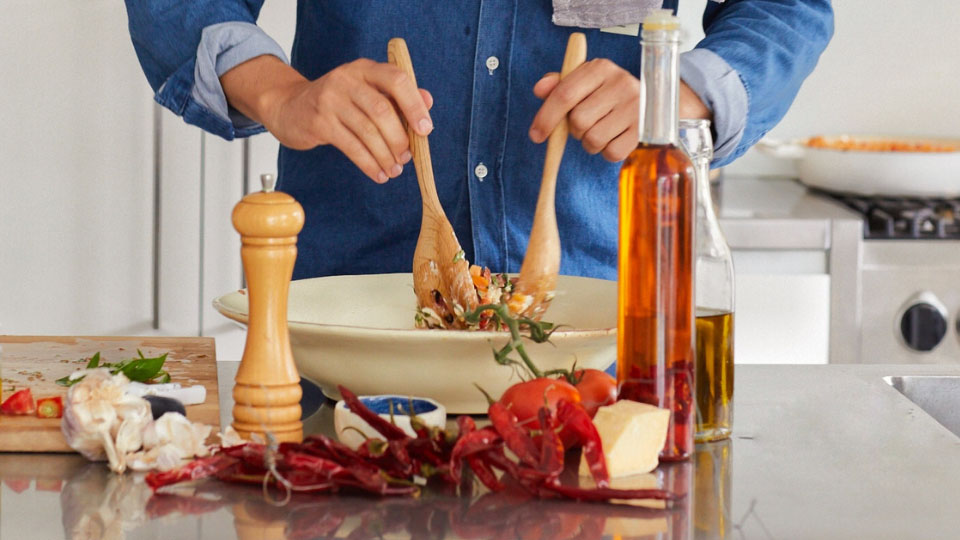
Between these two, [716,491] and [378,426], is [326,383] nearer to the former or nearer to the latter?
[378,426]

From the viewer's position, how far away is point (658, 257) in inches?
29.2

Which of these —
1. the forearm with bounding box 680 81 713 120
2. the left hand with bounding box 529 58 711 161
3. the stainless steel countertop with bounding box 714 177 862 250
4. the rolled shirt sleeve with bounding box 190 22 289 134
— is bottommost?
the stainless steel countertop with bounding box 714 177 862 250

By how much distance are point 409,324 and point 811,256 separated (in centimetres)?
139

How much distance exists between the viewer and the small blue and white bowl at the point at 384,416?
749 mm

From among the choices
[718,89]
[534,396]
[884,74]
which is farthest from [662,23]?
[884,74]

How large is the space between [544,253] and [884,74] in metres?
2.16

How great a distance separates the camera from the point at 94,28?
7.06ft

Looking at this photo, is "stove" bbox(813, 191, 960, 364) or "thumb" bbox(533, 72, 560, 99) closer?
"thumb" bbox(533, 72, 560, 99)

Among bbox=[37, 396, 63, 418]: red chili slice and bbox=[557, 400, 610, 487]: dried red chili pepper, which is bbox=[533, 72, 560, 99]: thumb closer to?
bbox=[557, 400, 610, 487]: dried red chili pepper

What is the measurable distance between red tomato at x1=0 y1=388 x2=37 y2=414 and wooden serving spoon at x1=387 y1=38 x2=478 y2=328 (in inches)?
12.4

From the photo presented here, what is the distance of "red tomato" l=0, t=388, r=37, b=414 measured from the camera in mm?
812

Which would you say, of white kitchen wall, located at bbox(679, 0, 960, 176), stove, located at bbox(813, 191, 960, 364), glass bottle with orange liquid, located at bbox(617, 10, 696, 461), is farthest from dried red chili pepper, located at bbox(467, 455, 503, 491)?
white kitchen wall, located at bbox(679, 0, 960, 176)

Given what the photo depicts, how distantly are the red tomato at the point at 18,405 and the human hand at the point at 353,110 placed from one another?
34cm

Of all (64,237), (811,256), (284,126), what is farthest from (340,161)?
(811,256)
